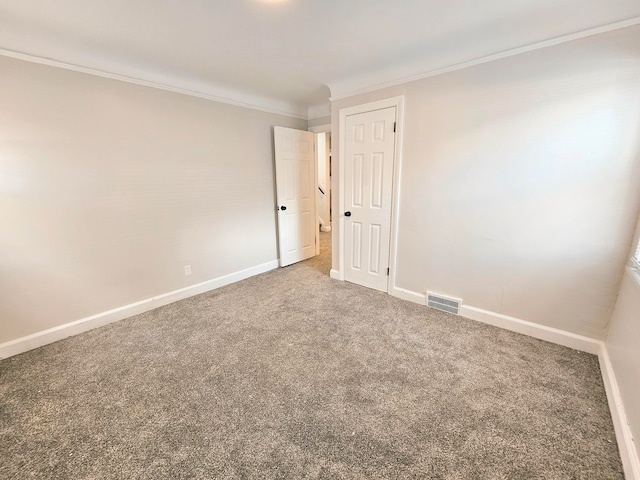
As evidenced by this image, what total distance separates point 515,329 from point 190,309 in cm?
309

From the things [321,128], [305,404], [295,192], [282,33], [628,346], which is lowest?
[305,404]

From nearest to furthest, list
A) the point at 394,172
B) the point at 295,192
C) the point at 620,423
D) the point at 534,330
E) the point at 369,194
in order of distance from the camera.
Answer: the point at 620,423
the point at 534,330
the point at 394,172
the point at 369,194
the point at 295,192

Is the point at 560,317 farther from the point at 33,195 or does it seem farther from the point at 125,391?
the point at 33,195

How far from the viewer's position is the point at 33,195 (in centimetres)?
208

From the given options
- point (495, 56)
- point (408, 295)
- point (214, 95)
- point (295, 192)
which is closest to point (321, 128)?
point (295, 192)

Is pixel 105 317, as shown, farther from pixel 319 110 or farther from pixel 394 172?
pixel 319 110

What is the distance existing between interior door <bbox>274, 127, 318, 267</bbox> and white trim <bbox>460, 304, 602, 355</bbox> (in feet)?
7.99

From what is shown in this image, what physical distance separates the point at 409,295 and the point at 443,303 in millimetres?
355

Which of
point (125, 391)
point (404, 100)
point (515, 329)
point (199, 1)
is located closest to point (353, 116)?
point (404, 100)

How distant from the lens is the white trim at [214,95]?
2.01m

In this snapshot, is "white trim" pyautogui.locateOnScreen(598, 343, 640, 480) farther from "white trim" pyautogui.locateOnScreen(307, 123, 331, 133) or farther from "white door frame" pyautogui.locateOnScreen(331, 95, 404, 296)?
"white trim" pyautogui.locateOnScreen(307, 123, 331, 133)

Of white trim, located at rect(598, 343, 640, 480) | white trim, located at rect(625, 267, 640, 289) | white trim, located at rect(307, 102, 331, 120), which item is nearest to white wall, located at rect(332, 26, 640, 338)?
white trim, located at rect(625, 267, 640, 289)

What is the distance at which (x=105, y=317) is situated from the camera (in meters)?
2.52

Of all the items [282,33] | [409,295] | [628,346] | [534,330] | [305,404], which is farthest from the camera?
[409,295]
